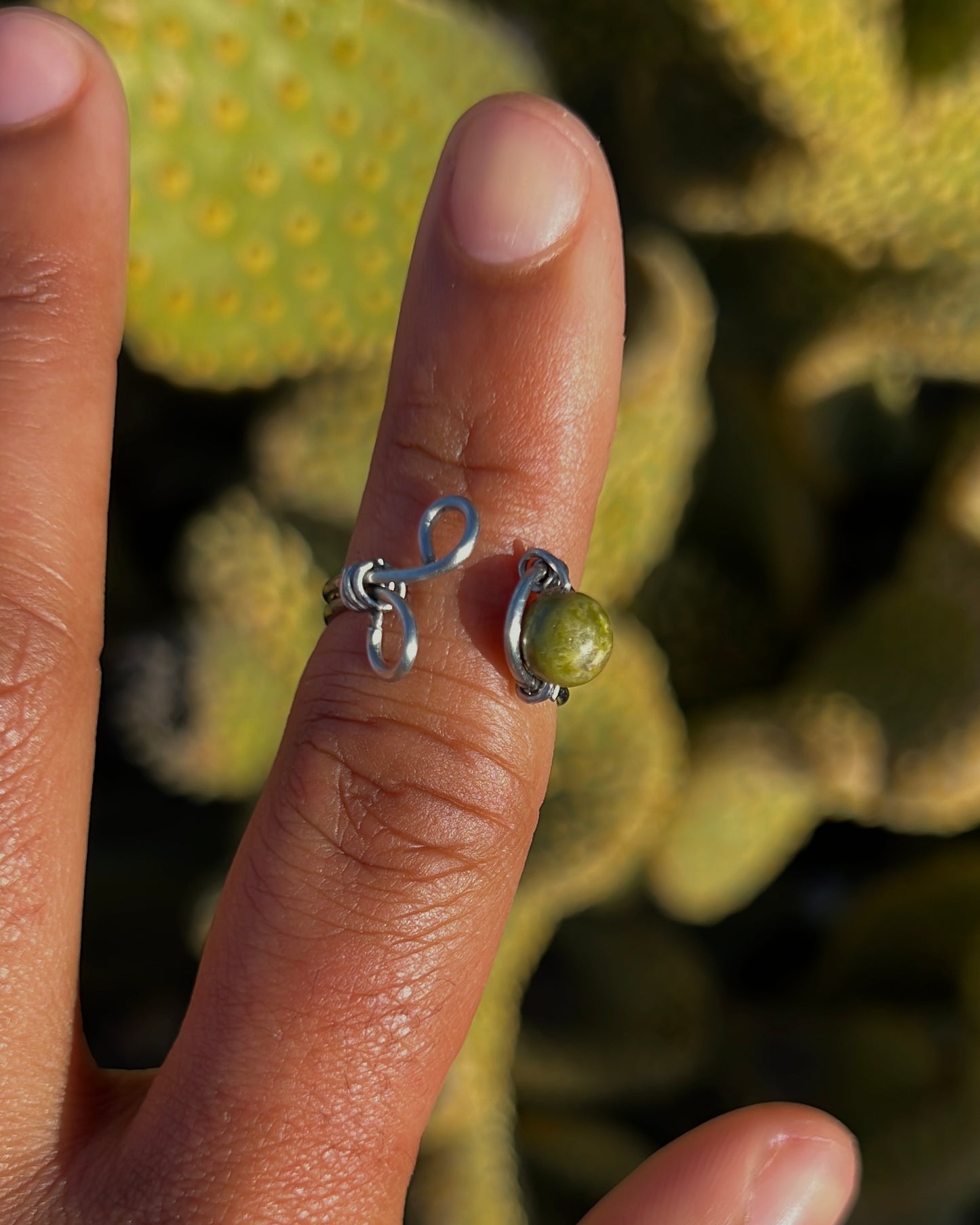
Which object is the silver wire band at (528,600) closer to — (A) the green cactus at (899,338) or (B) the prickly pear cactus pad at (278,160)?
(B) the prickly pear cactus pad at (278,160)

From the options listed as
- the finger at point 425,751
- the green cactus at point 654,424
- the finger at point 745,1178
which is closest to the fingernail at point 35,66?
the finger at point 425,751

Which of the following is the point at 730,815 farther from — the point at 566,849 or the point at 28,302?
the point at 28,302

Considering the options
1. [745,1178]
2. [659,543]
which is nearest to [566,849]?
[659,543]

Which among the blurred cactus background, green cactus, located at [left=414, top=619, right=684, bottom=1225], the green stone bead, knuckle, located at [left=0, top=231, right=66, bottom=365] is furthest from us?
green cactus, located at [left=414, top=619, right=684, bottom=1225]

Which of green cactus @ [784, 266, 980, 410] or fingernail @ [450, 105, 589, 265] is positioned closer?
fingernail @ [450, 105, 589, 265]

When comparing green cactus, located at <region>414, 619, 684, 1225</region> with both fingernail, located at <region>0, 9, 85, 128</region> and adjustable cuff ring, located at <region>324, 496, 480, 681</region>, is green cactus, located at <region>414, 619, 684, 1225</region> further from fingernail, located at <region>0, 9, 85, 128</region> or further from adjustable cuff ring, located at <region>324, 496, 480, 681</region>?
fingernail, located at <region>0, 9, 85, 128</region>

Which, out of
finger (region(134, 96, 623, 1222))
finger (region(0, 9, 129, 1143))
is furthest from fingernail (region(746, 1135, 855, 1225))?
finger (region(0, 9, 129, 1143))
